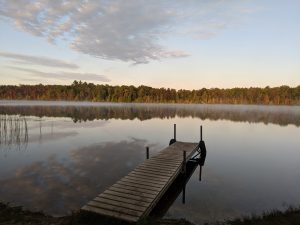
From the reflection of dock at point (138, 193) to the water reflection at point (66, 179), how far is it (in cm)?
190

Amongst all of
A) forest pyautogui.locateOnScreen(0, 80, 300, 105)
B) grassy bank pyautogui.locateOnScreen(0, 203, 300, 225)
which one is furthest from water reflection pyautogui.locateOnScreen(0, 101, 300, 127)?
forest pyautogui.locateOnScreen(0, 80, 300, 105)

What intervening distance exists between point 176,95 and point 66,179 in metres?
183

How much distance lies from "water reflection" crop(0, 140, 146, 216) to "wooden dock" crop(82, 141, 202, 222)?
1.91 m

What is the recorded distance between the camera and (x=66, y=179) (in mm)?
13312

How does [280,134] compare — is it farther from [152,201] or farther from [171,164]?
[152,201]

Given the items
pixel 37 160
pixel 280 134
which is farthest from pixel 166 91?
pixel 37 160

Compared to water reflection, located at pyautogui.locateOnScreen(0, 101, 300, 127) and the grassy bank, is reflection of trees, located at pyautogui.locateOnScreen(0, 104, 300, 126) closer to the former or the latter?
water reflection, located at pyautogui.locateOnScreen(0, 101, 300, 127)

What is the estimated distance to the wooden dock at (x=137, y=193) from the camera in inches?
314

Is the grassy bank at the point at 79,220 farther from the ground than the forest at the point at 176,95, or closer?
closer

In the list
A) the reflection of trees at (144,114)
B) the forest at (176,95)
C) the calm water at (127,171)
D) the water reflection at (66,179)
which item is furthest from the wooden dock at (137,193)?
the forest at (176,95)

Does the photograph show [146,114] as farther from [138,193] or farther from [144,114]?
[138,193]

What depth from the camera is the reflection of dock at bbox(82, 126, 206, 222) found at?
314 inches

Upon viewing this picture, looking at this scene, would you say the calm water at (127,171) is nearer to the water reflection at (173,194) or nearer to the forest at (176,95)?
the water reflection at (173,194)

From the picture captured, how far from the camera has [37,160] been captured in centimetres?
1709
